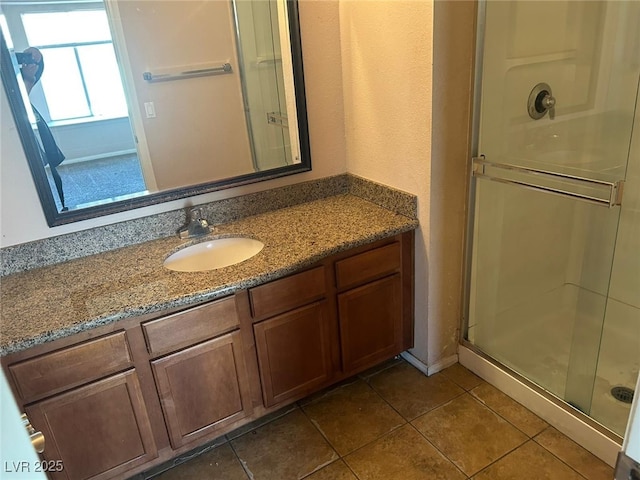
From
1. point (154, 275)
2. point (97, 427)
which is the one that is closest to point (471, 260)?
point (154, 275)

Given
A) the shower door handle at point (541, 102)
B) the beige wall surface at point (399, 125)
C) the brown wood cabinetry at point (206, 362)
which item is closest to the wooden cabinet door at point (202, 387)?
the brown wood cabinetry at point (206, 362)

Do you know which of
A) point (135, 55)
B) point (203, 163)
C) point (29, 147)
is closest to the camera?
point (29, 147)

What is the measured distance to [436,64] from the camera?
177 cm

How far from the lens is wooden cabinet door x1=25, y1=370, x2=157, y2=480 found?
1.50 m

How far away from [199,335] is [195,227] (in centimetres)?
50

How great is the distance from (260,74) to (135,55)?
50cm

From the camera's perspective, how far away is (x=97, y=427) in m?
1.58

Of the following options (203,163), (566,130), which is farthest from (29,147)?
(566,130)

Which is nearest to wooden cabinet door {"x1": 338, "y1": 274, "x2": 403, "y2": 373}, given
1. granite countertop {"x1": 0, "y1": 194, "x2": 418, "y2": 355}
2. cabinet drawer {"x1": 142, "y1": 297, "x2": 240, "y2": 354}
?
granite countertop {"x1": 0, "y1": 194, "x2": 418, "y2": 355}

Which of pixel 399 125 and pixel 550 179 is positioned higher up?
pixel 399 125

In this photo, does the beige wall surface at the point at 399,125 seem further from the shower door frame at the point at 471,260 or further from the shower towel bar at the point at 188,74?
the shower towel bar at the point at 188,74

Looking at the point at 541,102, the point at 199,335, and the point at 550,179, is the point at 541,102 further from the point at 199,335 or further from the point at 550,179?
the point at 199,335

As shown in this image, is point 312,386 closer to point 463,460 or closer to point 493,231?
point 463,460

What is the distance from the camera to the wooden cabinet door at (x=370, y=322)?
202cm
